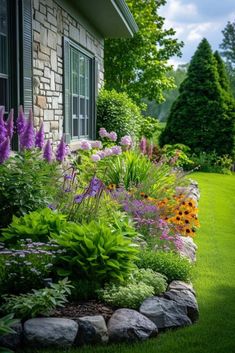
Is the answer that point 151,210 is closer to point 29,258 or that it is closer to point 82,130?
point 29,258

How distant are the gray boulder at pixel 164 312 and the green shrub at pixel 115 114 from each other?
284 inches

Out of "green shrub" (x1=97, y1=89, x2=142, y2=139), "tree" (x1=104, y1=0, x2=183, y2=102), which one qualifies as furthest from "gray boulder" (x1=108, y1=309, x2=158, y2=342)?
"tree" (x1=104, y1=0, x2=183, y2=102)

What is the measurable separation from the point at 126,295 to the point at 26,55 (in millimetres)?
3588

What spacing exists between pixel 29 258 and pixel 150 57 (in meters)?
14.8

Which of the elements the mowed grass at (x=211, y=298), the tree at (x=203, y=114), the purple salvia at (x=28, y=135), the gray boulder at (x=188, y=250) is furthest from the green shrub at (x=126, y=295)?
the tree at (x=203, y=114)

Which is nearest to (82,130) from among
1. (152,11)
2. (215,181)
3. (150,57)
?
(215,181)

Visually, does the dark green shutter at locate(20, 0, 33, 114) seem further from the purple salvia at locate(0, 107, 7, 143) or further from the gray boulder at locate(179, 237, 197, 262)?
the gray boulder at locate(179, 237, 197, 262)

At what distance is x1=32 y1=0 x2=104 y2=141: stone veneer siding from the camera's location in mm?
6633

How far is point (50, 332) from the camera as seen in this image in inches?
125

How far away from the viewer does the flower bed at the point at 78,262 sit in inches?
132

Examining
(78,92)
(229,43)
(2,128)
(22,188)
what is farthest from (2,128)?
(229,43)

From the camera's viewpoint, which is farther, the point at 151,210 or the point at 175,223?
the point at 175,223

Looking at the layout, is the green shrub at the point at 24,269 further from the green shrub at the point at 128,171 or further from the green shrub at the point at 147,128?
the green shrub at the point at 147,128

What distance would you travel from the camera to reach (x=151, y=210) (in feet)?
18.3
